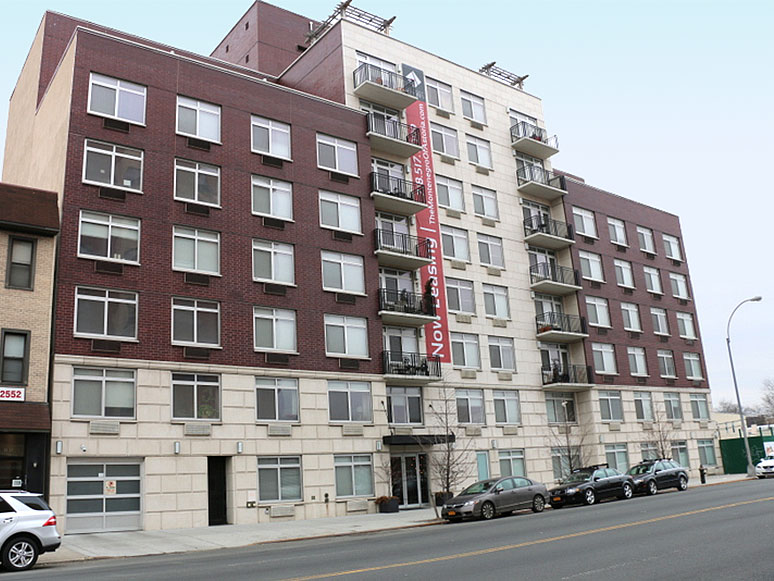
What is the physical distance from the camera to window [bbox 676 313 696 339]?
5118cm

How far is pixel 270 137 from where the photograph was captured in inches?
1264

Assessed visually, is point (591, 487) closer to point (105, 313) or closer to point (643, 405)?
point (105, 313)

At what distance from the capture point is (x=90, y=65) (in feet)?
90.3

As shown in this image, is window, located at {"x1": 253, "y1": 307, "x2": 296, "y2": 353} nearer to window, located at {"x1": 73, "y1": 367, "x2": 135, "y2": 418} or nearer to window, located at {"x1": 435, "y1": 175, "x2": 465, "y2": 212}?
window, located at {"x1": 73, "y1": 367, "x2": 135, "y2": 418}

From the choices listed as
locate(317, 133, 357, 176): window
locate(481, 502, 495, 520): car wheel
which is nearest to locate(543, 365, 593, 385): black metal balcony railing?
locate(317, 133, 357, 176): window

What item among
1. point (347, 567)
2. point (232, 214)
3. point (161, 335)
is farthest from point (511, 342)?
point (347, 567)

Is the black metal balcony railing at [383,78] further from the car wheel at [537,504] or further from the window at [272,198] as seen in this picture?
the car wheel at [537,504]

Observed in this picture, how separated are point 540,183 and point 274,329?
21.2 m

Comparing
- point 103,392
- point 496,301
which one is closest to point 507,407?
point 496,301

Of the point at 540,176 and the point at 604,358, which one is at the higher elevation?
the point at 540,176

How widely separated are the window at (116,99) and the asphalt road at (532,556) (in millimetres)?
17261

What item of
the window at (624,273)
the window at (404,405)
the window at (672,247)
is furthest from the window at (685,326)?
the window at (404,405)

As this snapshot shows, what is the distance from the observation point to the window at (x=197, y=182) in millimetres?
28938

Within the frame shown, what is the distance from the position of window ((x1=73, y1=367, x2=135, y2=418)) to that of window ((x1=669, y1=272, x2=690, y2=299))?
130ft
